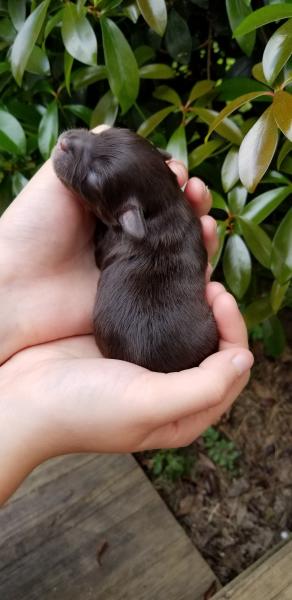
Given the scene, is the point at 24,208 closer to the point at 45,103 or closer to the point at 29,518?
the point at 45,103

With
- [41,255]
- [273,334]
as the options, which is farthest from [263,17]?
[273,334]

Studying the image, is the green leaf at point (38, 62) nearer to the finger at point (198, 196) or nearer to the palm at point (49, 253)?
the palm at point (49, 253)

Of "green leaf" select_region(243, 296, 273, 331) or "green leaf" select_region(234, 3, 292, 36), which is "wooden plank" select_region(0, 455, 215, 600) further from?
"green leaf" select_region(234, 3, 292, 36)

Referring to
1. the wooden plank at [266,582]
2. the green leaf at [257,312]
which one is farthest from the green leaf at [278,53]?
the wooden plank at [266,582]

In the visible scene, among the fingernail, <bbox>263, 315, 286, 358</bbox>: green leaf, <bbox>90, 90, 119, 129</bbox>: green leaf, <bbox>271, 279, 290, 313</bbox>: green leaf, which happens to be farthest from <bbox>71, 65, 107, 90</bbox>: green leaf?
<bbox>263, 315, 286, 358</bbox>: green leaf

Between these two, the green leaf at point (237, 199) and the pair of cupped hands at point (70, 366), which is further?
the green leaf at point (237, 199)

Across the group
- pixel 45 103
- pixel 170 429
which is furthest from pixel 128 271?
pixel 45 103
